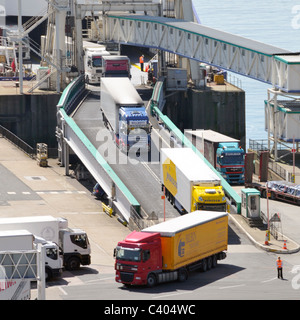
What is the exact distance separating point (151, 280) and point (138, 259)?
145 cm

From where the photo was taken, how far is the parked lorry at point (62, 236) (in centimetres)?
6362

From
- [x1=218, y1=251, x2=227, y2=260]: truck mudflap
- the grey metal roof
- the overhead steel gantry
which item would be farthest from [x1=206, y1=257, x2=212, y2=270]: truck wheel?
the grey metal roof

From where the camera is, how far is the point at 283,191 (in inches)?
3305

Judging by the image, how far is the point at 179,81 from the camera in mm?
111938

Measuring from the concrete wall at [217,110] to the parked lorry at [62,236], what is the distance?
4835 cm

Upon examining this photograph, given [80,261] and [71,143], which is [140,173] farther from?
[80,261]

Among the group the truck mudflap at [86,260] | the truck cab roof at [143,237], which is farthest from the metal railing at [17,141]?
the truck cab roof at [143,237]

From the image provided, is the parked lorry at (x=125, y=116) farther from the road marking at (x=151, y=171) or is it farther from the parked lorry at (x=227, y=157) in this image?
the parked lorry at (x=227, y=157)

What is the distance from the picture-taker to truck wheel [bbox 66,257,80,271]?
2520 inches

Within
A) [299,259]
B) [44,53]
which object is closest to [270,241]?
[299,259]

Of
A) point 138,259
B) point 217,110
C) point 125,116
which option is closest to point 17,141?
point 217,110

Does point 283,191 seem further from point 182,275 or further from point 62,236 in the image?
point 62,236

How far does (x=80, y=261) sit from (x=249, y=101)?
124m

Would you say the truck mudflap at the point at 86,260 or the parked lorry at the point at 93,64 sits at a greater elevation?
the parked lorry at the point at 93,64
